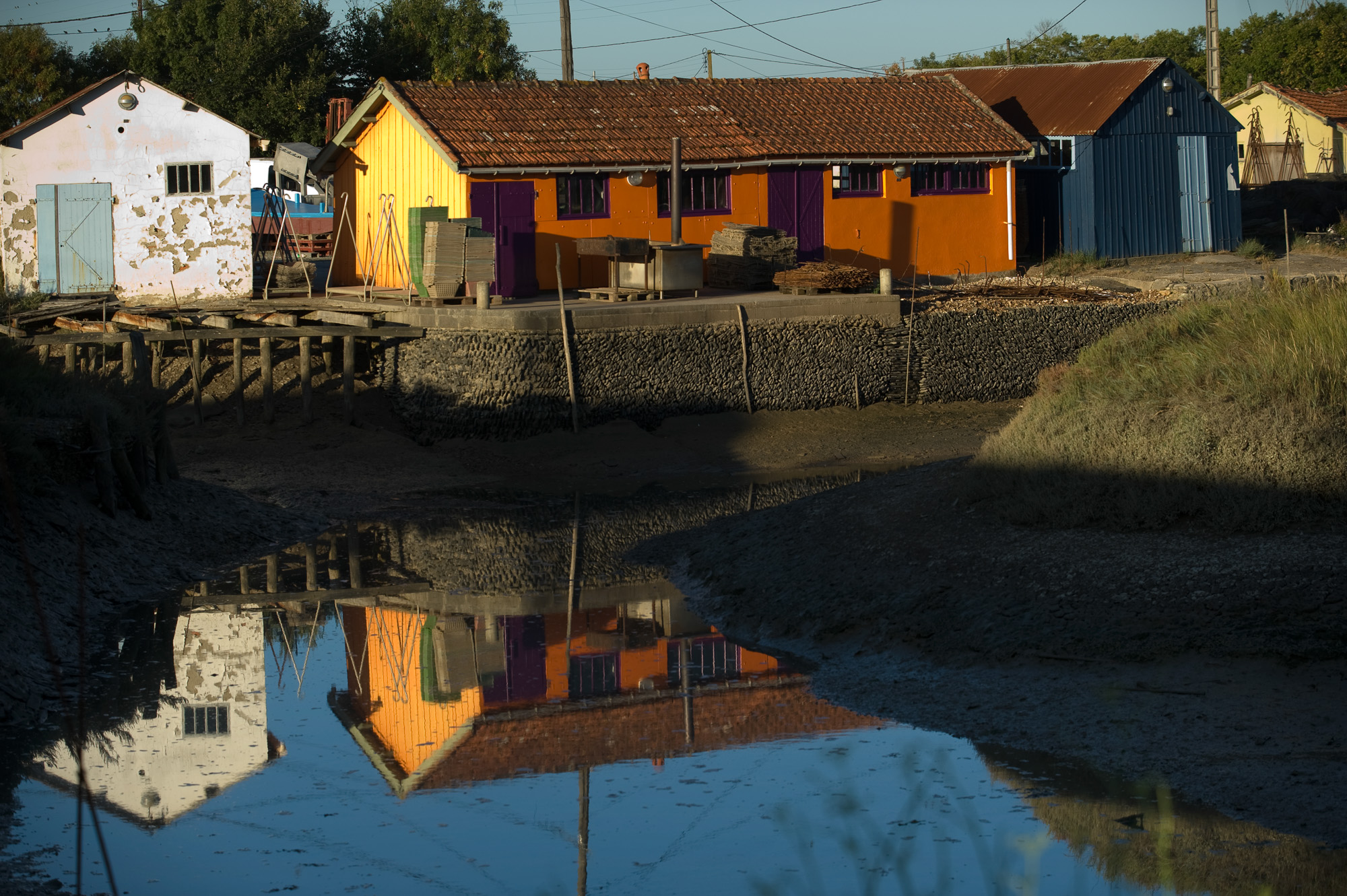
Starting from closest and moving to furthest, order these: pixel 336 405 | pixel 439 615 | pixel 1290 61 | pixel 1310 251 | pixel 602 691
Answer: pixel 602 691
pixel 439 615
pixel 336 405
pixel 1310 251
pixel 1290 61

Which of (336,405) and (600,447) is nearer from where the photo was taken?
(600,447)

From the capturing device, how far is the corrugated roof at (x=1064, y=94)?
3119 centimetres

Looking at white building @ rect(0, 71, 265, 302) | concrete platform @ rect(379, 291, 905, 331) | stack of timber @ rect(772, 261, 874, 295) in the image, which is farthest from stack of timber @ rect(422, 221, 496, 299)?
white building @ rect(0, 71, 265, 302)

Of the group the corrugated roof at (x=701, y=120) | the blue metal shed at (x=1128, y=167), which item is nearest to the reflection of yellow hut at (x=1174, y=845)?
the corrugated roof at (x=701, y=120)

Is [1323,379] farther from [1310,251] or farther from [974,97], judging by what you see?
[1310,251]

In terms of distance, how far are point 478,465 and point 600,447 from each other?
5.62 feet

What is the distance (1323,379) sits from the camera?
10578 mm

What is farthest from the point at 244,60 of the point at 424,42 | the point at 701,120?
the point at 701,120

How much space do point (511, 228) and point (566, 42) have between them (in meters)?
12.6

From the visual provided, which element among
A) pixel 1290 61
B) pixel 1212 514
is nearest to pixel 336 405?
pixel 1212 514

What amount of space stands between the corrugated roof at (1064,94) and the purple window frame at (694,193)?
7.68m

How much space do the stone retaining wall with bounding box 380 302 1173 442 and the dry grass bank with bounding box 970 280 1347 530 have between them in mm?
8810

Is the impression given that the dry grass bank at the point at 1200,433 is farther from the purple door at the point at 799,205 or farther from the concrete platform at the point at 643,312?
the purple door at the point at 799,205

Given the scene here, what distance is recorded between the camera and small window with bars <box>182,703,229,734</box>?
8.64 metres
